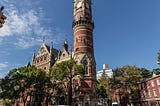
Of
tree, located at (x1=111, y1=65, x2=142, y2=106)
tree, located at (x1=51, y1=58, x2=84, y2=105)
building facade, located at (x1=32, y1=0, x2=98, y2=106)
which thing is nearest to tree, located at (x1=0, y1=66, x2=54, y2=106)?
tree, located at (x1=51, y1=58, x2=84, y2=105)

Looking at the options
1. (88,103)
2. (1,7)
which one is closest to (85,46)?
(88,103)

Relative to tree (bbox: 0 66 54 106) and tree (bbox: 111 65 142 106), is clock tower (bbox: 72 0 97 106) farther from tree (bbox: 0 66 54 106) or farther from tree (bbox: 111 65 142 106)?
tree (bbox: 111 65 142 106)

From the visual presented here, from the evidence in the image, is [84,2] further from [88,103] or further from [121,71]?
[88,103]

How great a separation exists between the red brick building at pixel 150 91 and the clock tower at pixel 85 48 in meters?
18.5

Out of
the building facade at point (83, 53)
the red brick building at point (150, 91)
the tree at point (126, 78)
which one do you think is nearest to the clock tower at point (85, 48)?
the building facade at point (83, 53)

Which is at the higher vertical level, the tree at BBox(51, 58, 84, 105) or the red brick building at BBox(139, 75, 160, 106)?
the tree at BBox(51, 58, 84, 105)

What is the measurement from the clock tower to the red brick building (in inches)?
728

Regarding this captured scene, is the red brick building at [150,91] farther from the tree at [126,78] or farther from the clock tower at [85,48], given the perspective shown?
the clock tower at [85,48]

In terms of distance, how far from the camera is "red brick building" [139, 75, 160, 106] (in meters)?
49.5

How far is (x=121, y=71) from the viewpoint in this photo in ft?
176

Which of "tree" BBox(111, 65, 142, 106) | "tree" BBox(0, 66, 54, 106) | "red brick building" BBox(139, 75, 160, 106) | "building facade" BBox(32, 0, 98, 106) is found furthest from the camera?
"tree" BBox(111, 65, 142, 106)

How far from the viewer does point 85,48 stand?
152 feet

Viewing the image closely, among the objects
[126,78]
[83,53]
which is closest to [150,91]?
[126,78]

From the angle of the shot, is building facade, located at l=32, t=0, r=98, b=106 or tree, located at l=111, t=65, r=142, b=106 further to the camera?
tree, located at l=111, t=65, r=142, b=106
